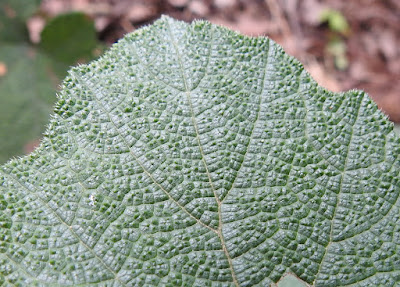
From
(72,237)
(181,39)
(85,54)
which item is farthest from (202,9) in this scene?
(72,237)

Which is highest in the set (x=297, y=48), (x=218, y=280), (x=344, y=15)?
(x=344, y=15)

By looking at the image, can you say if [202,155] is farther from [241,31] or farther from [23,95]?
[241,31]

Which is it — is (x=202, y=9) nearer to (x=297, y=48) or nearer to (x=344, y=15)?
(x=297, y=48)

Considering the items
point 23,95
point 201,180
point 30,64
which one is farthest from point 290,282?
point 30,64

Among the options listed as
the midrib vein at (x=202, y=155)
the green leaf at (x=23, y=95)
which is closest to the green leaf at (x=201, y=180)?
the midrib vein at (x=202, y=155)

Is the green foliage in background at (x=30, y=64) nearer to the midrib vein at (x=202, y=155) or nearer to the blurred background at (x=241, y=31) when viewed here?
the blurred background at (x=241, y=31)

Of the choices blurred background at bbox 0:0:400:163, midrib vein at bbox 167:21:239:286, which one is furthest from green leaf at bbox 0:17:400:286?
blurred background at bbox 0:0:400:163
